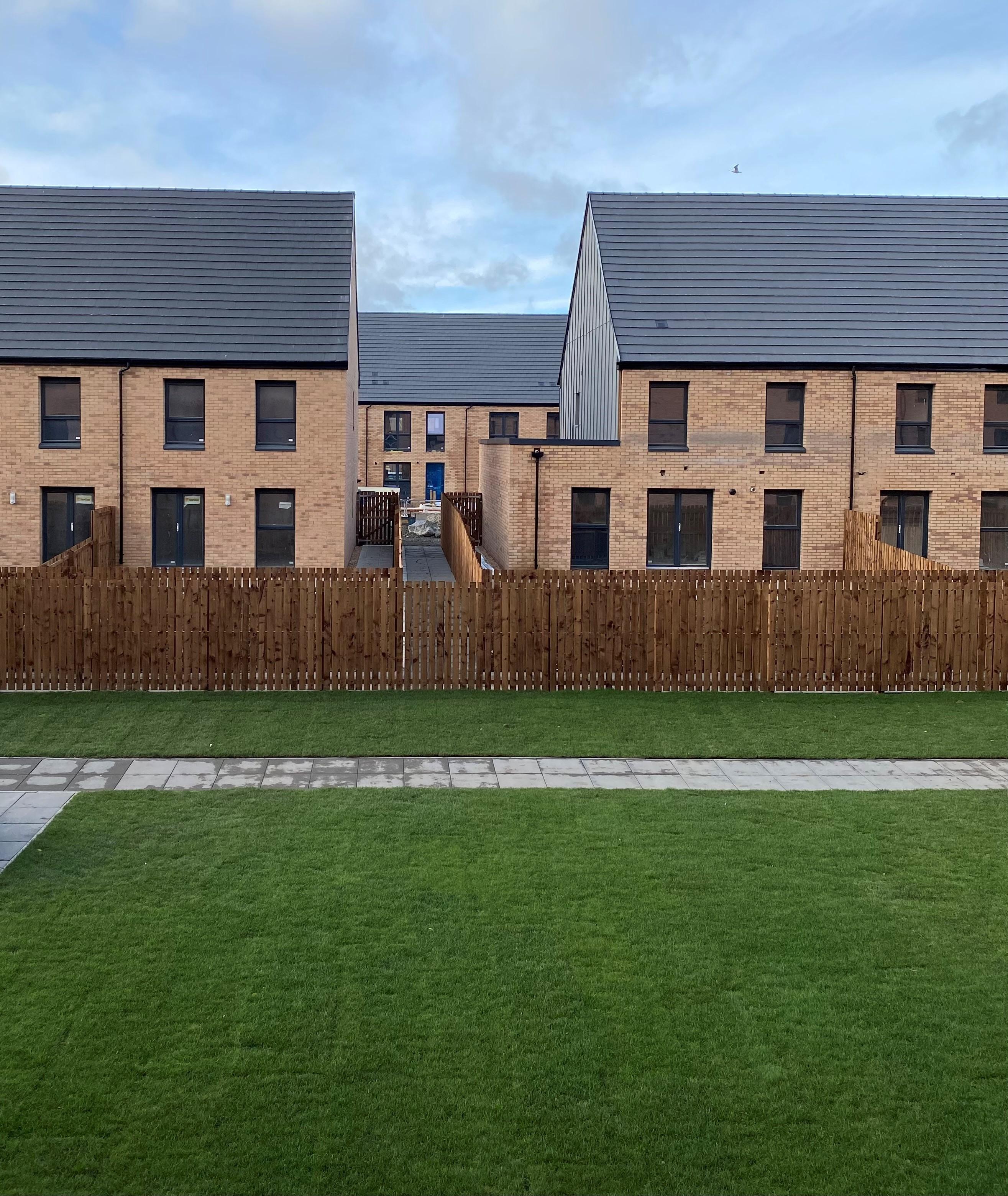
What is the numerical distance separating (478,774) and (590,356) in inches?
838

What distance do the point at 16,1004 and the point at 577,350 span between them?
30433 millimetres

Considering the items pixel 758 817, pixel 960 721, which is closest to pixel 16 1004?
pixel 758 817

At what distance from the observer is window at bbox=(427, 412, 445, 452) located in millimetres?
58812

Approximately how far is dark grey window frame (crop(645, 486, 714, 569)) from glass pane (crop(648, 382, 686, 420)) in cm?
170

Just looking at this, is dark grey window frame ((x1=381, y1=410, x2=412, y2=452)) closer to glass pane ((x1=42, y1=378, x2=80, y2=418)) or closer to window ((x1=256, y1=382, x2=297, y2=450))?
window ((x1=256, y1=382, x2=297, y2=450))

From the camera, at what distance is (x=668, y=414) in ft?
95.6

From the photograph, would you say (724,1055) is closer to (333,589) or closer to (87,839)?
(87,839)

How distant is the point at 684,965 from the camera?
8.98 meters

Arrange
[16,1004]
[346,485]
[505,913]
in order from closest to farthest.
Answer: [16,1004]
[505,913]
[346,485]

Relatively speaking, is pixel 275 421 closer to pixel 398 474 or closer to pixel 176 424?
pixel 176 424

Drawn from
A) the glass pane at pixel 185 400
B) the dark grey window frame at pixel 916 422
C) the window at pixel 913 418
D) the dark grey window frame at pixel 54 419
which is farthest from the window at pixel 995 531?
the dark grey window frame at pixel 54 419

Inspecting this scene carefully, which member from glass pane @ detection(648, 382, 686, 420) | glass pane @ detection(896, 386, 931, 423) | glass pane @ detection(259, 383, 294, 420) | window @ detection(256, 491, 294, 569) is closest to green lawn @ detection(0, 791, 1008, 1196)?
window @ detection(256, 491, 294, 569)

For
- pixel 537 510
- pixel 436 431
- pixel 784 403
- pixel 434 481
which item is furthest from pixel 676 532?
pixel 434 481

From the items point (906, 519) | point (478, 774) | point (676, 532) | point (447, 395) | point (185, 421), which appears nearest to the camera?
point (478, 774)
